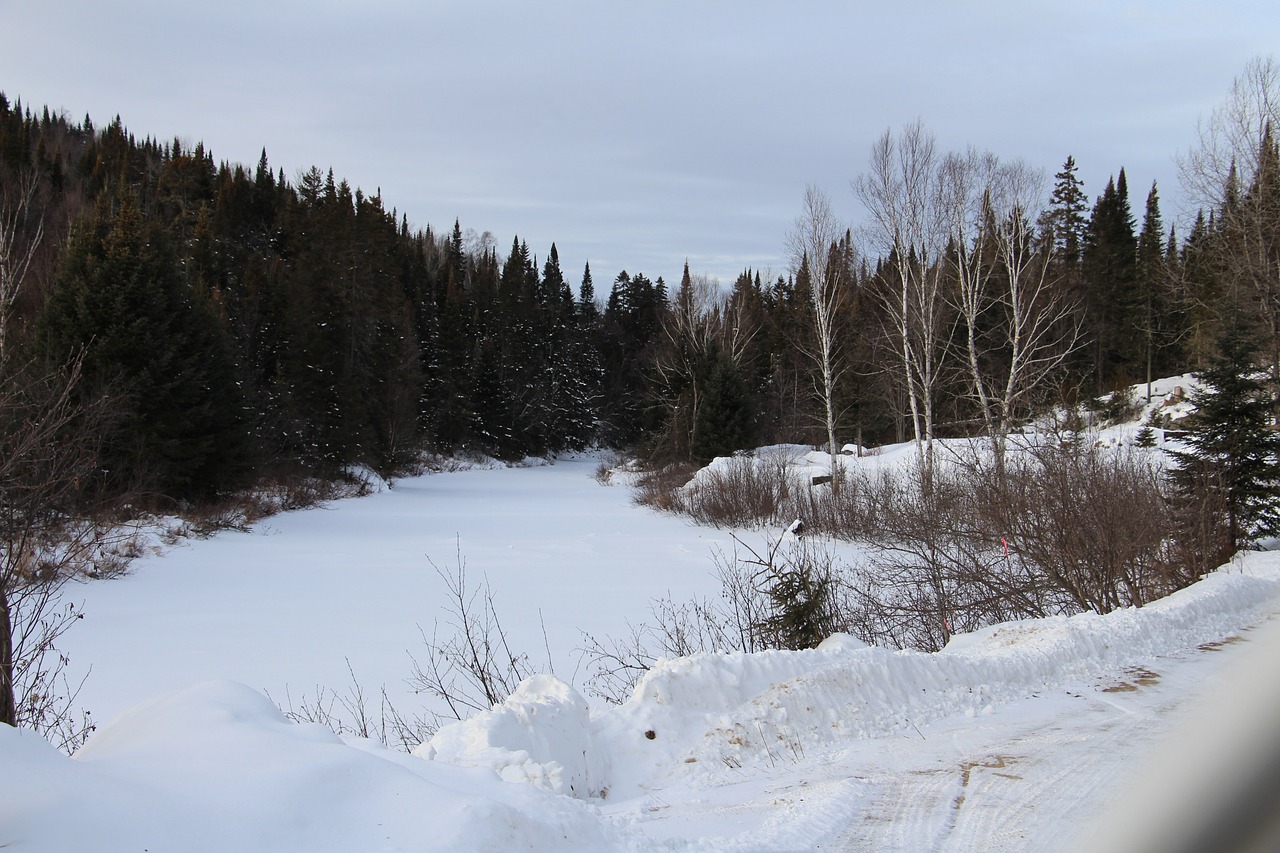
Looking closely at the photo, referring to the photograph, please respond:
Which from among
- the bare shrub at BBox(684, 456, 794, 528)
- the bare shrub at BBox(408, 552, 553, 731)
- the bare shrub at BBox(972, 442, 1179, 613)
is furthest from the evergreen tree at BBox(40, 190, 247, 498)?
the bare shrub at BBox(972, 442, 1179, 613)

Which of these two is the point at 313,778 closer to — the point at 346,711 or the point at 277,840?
the point at 277,840

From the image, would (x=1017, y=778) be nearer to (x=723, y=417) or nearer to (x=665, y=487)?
(x=665, y=487)

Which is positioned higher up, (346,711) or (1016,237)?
(1016,237)

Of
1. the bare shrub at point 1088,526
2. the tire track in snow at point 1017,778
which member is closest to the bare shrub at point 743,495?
the bare shrub at point 1088,526

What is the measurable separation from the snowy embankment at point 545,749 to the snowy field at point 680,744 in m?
0.01

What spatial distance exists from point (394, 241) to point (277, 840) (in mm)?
67582

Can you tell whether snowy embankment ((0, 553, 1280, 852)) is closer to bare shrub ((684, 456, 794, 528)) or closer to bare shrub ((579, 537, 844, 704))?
bare shrub ((579, 537, 844, 704))

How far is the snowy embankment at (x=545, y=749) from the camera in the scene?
2977 millimetres

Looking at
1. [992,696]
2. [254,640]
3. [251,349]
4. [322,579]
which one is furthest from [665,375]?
[992,696]

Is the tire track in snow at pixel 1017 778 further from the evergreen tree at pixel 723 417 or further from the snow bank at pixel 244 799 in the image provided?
the evergreen tree at pixel 723 417

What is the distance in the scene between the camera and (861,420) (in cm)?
4972

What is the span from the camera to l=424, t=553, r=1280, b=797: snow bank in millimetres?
5320

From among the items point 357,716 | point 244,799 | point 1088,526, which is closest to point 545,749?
point 244,799

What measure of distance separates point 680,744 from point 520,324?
62.6 metres
